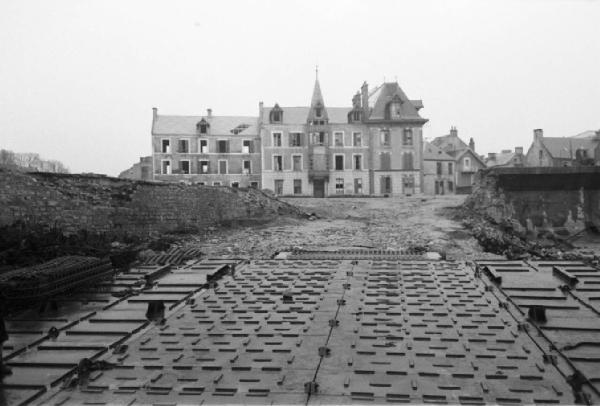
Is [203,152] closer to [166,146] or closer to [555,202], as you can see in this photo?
[166,146]

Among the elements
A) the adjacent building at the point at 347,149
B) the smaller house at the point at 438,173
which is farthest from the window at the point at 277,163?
the smaller house at the point at 438,173


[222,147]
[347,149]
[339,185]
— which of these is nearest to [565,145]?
[347,149]

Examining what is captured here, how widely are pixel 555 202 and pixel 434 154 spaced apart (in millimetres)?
41250

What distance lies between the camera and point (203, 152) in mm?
48406

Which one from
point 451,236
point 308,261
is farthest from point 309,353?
point 451,236

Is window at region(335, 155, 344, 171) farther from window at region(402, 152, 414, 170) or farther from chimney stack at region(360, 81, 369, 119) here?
window at region(402, 152, 414, 170)

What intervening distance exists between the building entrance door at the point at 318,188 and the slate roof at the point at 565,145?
24997 mm

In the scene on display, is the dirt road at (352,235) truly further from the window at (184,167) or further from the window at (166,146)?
the window at (166,146)

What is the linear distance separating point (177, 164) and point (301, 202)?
23.4m

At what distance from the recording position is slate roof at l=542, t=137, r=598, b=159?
52.3m

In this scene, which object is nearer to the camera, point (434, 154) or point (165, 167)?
point (165, 167)

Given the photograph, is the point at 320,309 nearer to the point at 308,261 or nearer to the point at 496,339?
the point at 496,339

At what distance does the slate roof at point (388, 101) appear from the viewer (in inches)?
1853

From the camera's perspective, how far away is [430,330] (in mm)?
5141
